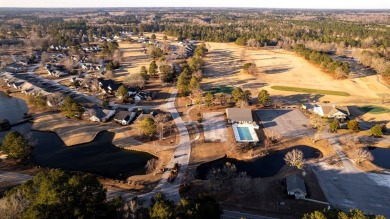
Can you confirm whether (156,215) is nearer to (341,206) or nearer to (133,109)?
(341,206)

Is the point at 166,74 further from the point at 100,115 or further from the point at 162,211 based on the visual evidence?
the point at 162,211

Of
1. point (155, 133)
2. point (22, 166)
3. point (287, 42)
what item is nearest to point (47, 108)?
point (22, 166)

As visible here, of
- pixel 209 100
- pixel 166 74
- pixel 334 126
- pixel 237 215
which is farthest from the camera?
pixel 166 74

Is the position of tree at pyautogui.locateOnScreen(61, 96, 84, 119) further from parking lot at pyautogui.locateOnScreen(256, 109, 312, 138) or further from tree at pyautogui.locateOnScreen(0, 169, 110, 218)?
parking lot at pyautogui.locateOnScreen(256, 109, 312, 138)

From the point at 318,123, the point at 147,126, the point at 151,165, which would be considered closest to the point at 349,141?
the point at 318,123

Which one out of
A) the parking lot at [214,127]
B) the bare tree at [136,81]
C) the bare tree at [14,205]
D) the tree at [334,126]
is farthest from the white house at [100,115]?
the tree at [334,126]

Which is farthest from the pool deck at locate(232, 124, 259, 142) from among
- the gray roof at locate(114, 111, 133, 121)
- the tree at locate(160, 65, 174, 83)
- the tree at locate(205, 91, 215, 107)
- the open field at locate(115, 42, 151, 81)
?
the open field at locate(115, 42, 151, 81)
